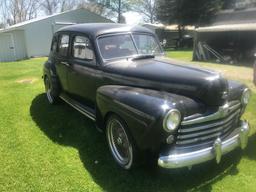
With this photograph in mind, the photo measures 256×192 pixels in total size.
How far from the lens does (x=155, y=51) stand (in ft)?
19.2

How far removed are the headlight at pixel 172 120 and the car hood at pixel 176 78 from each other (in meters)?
0.58

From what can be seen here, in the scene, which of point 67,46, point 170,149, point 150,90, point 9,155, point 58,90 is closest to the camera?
point 170,149

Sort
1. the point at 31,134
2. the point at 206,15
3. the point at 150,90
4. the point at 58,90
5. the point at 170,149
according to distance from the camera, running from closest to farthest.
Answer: the point at 170,149 → the point at 150,90 → the point at 31,134 → the point at 58,90 → the point at 206,15

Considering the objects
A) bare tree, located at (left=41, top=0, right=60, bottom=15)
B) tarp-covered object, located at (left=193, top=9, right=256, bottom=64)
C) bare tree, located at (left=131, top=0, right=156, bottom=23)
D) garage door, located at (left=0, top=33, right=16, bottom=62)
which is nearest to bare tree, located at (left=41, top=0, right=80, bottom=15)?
bare tree, located at (left=41, top=0, right=60, bottom=15)

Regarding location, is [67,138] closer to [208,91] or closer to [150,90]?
[150,90]

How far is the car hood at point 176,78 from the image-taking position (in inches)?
155

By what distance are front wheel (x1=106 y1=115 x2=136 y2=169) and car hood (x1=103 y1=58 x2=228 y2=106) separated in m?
0.71

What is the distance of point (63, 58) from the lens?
640 centimetres

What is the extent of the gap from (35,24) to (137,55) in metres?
21.6

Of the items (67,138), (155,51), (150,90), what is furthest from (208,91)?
(67,138)

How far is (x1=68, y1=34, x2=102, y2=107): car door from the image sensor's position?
527cm

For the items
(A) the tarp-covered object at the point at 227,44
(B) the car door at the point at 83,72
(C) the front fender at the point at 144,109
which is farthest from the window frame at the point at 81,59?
(A) the tarp-covered object at the point at 227,44

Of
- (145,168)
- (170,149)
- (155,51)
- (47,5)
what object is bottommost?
(145,168)

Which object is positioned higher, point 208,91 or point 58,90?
point 208,91
